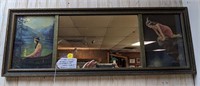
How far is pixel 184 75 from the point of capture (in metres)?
2.07

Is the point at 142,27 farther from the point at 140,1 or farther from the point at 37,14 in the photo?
the point at 37,14

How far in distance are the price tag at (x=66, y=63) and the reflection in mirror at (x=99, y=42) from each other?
5 cm

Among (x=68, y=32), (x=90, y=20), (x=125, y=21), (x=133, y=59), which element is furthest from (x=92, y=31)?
(x=133, y=59)

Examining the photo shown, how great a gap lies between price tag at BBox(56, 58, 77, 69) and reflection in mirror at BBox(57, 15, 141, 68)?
5cm

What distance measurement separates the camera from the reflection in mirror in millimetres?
2111

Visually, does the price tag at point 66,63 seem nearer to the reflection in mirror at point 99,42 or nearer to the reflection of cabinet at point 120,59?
the reflection in mirror at point 99,42

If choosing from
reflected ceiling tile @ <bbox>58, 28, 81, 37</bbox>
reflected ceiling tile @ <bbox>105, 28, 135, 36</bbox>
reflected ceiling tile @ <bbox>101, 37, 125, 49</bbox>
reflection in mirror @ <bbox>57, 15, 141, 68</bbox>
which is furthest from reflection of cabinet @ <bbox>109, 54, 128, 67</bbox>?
reflected ceiling tile @ <bbox>58, 28, 81, 37</bbox>

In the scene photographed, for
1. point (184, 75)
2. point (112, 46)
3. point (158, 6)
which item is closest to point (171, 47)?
point (184, 75)

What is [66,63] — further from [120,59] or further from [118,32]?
[118,32]

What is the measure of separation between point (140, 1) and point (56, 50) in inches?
40.2

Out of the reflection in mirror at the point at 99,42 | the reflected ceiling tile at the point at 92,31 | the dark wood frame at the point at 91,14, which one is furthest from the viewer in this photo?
the reflected ceiling tile at the point at 92,31

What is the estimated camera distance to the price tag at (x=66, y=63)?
6.68 ft

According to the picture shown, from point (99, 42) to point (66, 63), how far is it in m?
0.54

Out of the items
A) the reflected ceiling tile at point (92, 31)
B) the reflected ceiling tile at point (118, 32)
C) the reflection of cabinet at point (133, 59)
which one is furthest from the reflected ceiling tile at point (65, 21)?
the reflection of cabinet at point (133, 59)
